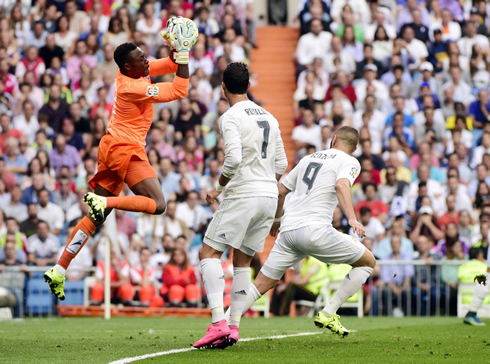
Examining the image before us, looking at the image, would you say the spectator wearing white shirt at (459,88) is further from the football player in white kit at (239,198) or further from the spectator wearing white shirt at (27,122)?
the football player in white kit at (239,198)

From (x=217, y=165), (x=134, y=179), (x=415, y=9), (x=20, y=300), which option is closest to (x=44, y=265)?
(x=20, y=300)

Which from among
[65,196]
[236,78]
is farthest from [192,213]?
[236,78]

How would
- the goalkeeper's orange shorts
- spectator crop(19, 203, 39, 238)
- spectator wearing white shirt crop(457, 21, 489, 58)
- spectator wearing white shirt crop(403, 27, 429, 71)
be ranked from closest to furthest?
the goalkeeper's orange shorts < spectator crop(19, 203, 39, 238) < spectator wearing white shirt crop(403, 27, 429, 71) < spectator wearing white shirt crop(457, 21, 489, 58)

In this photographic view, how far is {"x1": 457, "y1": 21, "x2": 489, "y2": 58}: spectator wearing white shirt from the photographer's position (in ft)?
76.7

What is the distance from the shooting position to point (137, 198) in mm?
10625

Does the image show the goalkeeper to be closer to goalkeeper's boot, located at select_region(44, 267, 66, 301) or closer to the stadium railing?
goalkeeper's boot, located at select_region(44, 267, 66, 301)

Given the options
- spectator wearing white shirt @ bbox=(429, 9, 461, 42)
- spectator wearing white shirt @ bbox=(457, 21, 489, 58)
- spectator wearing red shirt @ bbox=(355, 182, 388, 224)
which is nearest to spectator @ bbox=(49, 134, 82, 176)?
spectator wearing red shirt @ bbox=(355, 182, 388, 224)

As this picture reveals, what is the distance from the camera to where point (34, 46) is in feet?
78.6

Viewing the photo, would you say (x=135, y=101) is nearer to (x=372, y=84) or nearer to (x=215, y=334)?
(x=215, y=334)

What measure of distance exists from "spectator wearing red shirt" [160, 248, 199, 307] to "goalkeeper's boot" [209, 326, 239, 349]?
25.9ft

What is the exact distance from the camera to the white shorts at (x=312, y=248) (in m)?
10.6

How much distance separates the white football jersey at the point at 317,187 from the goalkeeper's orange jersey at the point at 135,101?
1460 millimetres

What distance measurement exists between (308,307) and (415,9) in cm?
852

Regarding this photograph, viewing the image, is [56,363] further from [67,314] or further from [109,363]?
[67,314]
